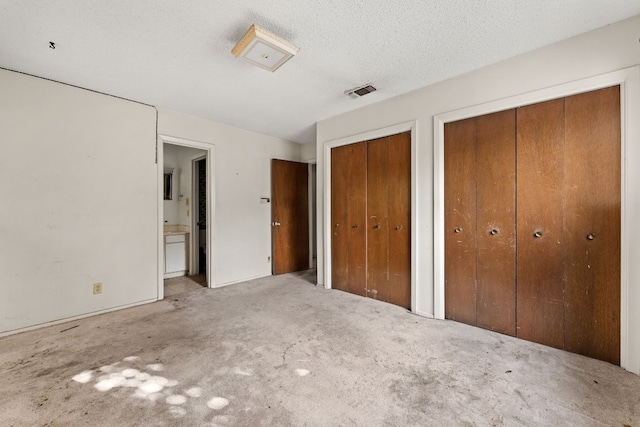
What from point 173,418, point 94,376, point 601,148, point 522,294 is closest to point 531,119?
point 601,148

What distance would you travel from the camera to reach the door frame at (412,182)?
2.89 m

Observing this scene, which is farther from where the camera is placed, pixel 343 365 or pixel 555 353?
pixel 555 353

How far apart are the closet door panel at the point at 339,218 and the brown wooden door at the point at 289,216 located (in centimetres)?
123

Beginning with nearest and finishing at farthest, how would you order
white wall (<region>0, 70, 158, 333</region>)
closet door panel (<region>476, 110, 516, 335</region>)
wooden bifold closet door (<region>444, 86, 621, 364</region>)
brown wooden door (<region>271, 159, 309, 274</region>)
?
wooden bifold closet door (<region>444, 86, 621, 364</region>) → closet door panel (<region>476, 110, 516, 335</region>) → white wall (<region>0, 70, 158, 333</region>) → brown wooden door (<region>271, 159, 309, 274</region>)

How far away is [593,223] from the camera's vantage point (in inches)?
78.0

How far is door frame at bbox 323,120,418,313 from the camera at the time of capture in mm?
2893

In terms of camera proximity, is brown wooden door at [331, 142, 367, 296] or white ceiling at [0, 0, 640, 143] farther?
brown wooden door at [331, 142, 367, 296]

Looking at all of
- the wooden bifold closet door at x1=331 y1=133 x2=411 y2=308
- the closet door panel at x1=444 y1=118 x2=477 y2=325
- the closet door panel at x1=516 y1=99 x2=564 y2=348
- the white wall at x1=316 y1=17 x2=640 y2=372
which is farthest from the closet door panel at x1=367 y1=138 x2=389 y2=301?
the closet door panel at x1=516 y1=99 x2=564 y2=348

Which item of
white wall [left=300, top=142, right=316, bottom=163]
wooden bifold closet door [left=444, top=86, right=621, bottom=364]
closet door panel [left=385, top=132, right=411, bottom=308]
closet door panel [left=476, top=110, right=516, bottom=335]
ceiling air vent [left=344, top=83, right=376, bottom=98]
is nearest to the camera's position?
wooden bifold closet door [left=444, top=86, right=621, bottom=364]

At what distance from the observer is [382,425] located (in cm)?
139

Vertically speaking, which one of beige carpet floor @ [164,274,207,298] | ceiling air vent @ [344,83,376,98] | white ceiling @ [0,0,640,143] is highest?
ceiling air vent @ [344,83,376,98]

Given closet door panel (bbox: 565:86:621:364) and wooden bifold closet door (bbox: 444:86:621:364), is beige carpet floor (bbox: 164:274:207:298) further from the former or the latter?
closet door panel (bbox: 565:86:621:364)

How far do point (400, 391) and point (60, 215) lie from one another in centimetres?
349

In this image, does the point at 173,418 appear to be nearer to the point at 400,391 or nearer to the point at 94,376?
the point at 94,376
